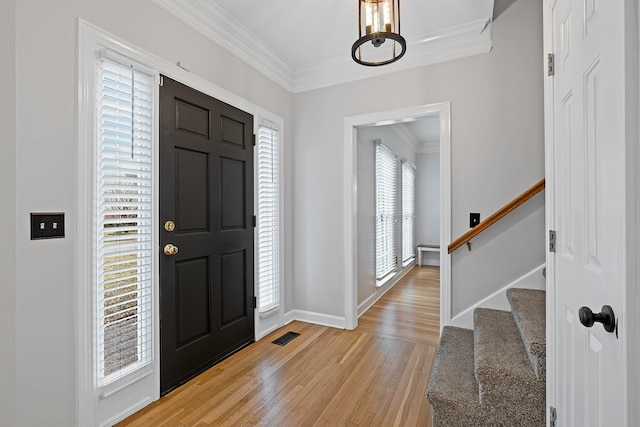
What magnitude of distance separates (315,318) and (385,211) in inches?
78.1

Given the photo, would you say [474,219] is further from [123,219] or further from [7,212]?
[7,212]

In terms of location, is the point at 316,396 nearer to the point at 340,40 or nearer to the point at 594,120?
the point at 594,120

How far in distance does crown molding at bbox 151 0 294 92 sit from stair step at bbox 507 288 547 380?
2.83m

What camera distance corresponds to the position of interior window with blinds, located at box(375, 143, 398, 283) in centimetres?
434

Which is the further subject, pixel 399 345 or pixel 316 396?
pixel 399 345

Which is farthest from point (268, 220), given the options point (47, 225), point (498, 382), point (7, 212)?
point (498, 382)

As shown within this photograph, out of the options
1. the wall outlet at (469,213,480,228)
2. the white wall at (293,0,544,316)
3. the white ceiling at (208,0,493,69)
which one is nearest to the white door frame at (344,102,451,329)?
the white wall at (293,0,544,316)

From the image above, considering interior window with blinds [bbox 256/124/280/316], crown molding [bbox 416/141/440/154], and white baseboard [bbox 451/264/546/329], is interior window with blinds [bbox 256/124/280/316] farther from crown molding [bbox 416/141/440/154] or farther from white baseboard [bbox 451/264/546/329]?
crown molding [bbox 416/141/440/154]

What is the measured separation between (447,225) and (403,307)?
160cm

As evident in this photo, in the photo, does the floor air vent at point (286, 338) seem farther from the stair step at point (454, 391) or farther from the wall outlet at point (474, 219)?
the wall outlet at point (474, 219)

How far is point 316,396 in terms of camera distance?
6.79 feet

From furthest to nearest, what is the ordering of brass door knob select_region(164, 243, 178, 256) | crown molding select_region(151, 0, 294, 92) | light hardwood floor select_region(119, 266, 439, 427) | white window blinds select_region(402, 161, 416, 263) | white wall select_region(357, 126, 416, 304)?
white window blinds select_region(402, 161, 416, 263), white wall select_region(357, 126, 416, 304), crown molding select_region(151, 0, 294, 92), brass door knob select_region(164, 243, 178, 256), light hardwood floor select_region(119, 266, 439, 427)

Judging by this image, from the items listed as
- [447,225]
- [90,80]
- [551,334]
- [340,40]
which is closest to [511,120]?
[447,225]

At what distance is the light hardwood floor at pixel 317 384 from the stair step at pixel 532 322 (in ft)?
2.25
